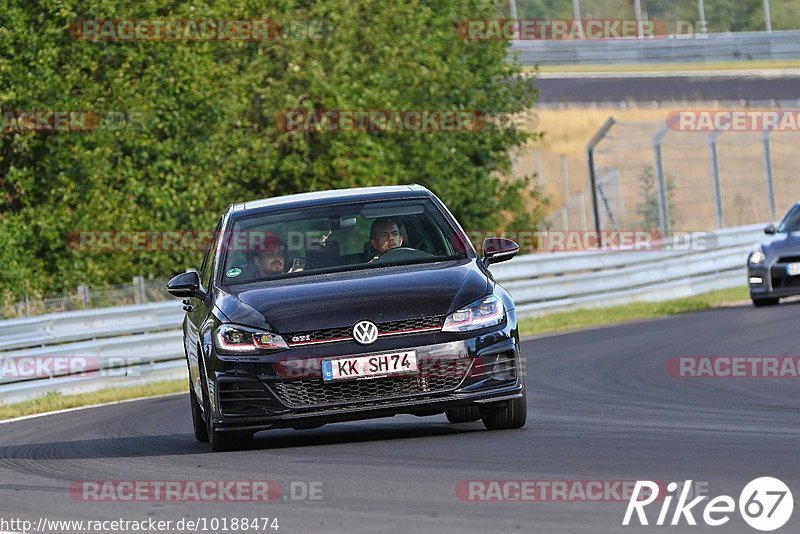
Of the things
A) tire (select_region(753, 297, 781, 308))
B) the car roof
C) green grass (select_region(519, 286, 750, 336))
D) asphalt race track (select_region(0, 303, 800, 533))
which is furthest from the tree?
the car roof

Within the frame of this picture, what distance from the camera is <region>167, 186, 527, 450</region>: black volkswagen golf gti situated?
8.84 m

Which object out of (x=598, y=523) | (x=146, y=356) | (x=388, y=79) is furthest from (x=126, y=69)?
(x=598, y=523)

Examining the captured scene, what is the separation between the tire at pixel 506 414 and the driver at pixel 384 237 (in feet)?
3.73

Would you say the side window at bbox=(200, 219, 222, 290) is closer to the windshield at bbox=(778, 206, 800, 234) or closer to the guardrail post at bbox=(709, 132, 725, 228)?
the windshield at bbox=(778, 206, 800, 234)

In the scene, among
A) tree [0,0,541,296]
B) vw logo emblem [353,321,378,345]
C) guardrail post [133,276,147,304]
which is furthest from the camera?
tree [0,0,541,296]

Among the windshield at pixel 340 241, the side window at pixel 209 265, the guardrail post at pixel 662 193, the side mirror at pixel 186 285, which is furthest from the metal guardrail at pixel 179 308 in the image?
the windshield at pixel 340 241

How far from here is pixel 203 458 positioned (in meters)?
9.34

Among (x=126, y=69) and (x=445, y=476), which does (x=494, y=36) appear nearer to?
(x=126, y=69)

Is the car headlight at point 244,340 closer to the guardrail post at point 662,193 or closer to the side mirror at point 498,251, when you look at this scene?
the side mirror at point 498,251

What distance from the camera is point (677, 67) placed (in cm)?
5100

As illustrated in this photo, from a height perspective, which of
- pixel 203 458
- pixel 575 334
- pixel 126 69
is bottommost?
pixel 575 334

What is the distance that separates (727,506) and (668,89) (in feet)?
137

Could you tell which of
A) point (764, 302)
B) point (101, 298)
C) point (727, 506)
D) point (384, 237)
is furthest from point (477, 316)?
point (764, 302)

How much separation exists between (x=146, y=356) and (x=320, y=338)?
10.4 metres
